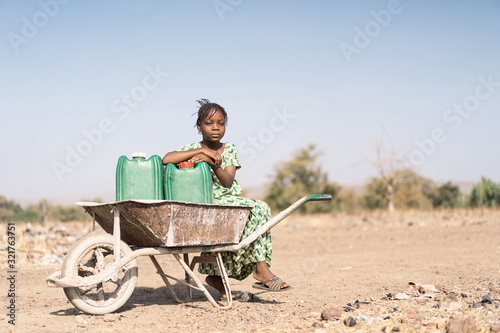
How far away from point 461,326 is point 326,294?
6.49ft

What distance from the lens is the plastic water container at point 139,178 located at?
11.1 feet

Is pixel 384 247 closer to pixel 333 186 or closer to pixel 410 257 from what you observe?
pixel 410 257

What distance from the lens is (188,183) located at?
11.6 feet

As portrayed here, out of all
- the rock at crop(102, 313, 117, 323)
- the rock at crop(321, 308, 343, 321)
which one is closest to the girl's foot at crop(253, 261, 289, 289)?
the rock at crop(321, 308, 343, 321)

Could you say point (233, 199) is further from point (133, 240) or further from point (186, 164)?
point (133, 240)

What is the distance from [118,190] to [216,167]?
0.77m

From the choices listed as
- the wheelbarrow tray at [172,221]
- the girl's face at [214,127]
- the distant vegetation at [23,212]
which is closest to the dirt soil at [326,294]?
the wheelbarrow tray at [172,221]

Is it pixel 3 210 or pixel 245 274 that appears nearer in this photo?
pixel 245 274

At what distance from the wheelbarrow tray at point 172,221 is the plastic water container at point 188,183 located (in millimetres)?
187

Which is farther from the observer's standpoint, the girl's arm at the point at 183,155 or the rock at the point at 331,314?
the girl's arm at the point at 183,155

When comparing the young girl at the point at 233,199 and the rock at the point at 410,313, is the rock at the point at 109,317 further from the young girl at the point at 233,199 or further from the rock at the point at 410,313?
the rock at the point at 410,313

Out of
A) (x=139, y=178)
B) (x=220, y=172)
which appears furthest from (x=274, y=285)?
(x=139, y=178)

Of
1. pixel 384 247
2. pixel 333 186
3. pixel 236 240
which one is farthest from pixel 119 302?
pixel 333 186

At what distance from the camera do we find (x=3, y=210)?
599 inches
